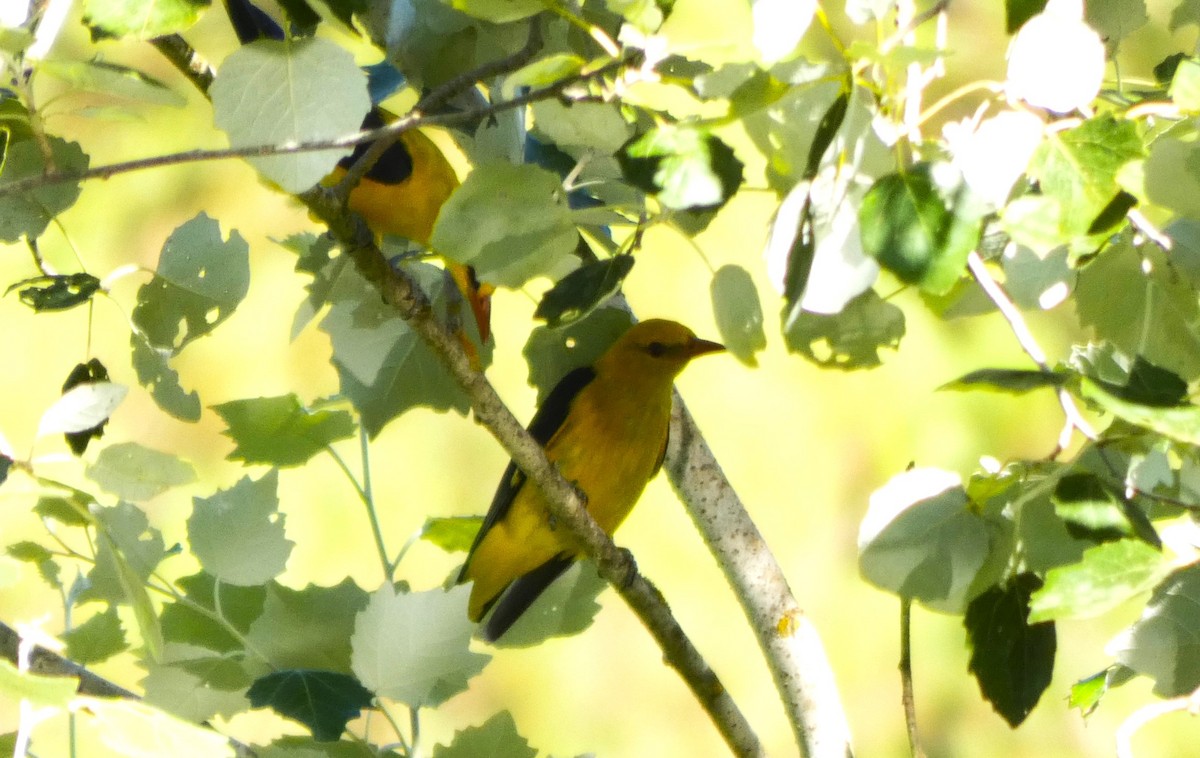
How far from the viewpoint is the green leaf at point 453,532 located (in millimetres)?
696

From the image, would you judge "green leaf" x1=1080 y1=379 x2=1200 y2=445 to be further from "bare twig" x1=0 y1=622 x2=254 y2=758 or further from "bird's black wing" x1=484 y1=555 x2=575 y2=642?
"bird's black wing" x1=484 y1=555 x2=575 y2=642

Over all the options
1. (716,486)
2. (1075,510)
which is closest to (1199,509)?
(1075,510)

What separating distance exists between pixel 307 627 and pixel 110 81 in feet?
1.03

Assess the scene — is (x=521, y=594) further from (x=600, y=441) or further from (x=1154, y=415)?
(x=1154, y=415)

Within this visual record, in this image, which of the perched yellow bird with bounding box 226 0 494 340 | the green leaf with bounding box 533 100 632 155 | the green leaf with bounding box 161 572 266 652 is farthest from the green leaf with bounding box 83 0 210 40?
the perched yellow bird with bounding box 226 0 494 340

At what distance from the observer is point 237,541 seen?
54 centimetres

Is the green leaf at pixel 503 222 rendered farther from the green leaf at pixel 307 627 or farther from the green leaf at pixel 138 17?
the green leaf at pixel 307 627

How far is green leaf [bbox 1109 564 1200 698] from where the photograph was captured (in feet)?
1.38

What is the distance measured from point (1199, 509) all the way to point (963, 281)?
0.42 feet

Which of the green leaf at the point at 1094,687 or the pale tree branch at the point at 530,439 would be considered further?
the green leaf at the point at 1094,687

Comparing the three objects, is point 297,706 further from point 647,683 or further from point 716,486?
point 647,683

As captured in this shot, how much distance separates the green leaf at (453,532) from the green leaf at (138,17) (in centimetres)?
43

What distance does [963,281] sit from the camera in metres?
0.44

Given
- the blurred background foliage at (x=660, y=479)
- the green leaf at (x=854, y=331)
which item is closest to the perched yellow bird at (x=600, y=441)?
the blurred background foliage at (x=660, y=479)
